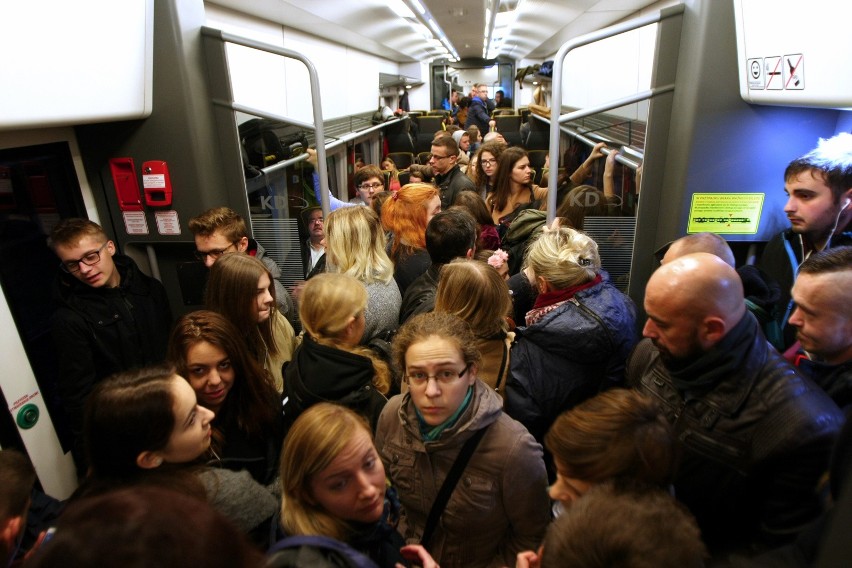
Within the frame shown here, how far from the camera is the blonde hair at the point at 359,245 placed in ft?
7.85

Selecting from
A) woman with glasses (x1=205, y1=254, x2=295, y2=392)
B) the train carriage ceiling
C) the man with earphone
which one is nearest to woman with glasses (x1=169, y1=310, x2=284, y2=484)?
woman with glasses (x1=205, y1=254, x2=295, y2=392)

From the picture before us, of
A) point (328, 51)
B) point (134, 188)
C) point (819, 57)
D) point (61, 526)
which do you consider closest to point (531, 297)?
point (819, 57)

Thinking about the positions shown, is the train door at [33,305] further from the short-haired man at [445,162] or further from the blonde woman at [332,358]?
the short-haired man at [445,162]

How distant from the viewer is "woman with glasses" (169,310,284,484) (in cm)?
165

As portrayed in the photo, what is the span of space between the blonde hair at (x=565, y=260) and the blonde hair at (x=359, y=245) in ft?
2.57

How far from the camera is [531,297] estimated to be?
8.15 ft

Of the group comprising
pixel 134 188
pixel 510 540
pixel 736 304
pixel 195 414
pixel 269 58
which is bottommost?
pixel 510 540

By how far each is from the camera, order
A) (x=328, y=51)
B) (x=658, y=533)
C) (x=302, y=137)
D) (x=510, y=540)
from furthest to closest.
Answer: (x=328, y=51), (x=302, y=137), (x=510, y=540), (x=658, y=533)

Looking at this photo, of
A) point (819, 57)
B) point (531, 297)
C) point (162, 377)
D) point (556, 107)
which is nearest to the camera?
point (162, 377)

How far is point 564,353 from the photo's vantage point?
1.78 metres

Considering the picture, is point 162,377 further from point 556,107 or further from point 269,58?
point 269,58

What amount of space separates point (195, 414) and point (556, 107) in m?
2.33

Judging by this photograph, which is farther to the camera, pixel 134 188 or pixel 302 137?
pixel 302 137

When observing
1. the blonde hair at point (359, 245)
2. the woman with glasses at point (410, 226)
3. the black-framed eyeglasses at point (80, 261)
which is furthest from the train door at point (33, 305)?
the woman with glasses at point (410, 226)
